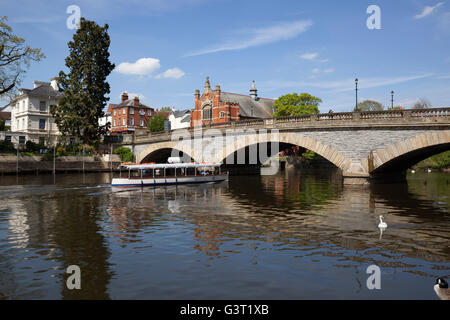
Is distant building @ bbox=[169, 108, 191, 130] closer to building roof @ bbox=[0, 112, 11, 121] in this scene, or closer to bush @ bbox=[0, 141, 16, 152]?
building roof @ bbox=[0, 112, 11, 121]

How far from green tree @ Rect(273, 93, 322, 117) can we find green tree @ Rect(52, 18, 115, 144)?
42.2 meters

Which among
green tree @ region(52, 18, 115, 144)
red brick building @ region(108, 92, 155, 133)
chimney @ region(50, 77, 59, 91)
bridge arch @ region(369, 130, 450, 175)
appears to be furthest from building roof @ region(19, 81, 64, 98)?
bridge arch @ region(369, 130, 450, 175)

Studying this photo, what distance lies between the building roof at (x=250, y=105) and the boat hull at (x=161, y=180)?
45.9m

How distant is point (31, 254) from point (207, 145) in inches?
1622

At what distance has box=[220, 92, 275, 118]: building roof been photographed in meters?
89.4

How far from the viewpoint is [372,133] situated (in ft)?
111

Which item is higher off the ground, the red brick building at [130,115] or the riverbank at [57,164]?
the red brick building at [130,115]

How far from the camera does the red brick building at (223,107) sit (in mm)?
85125

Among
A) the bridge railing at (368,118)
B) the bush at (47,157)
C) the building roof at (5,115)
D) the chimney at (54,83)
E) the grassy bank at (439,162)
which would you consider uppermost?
the chimney at (54,83)

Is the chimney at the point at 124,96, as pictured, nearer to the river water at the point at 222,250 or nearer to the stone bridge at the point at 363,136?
the stone bridge at the point at 363,136

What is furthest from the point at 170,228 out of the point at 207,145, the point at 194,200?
the point at 207,145

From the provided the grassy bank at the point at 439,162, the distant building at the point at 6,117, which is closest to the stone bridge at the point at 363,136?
the grassy bank at the point at 439,162

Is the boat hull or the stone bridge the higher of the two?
the stone bridge
